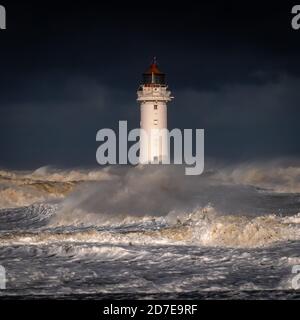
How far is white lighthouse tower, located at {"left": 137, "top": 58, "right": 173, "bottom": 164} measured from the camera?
37.1 meters

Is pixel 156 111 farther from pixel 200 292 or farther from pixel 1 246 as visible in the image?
pixel 200 292

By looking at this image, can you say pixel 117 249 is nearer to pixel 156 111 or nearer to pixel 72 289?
pixel 72 289

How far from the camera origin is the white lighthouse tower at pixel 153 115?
122 feet

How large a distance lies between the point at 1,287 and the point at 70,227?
8.98 m

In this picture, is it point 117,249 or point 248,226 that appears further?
point 248,226

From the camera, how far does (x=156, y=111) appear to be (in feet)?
122

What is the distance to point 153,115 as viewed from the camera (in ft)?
122

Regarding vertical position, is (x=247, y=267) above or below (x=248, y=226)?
below
